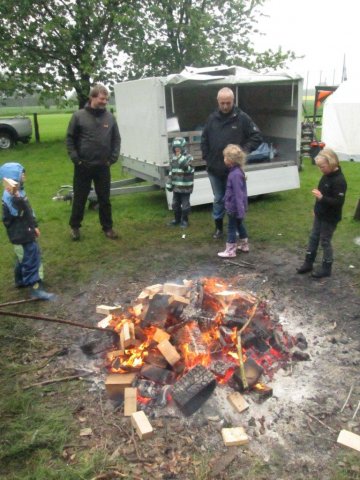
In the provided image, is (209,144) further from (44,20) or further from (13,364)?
(44,20)

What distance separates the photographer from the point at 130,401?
134 inches

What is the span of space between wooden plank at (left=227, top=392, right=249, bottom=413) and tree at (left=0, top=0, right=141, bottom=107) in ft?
49.2

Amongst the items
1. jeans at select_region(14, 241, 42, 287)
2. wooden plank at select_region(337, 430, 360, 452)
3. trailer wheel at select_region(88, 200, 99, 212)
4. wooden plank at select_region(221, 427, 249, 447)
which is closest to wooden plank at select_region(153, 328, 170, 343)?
wooden plank at select_region(221, 427, 249, 447)

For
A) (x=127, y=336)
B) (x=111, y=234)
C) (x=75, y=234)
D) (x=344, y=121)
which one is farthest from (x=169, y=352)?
(x=344, y=121)

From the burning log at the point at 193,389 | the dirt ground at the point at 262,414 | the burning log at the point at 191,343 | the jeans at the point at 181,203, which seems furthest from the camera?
the jeans at the point at 181,203

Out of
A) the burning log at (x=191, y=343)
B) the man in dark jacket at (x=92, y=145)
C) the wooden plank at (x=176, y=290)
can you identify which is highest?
the man in dark jacket at (x=92, y=145)

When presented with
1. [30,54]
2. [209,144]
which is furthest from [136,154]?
[30,54]

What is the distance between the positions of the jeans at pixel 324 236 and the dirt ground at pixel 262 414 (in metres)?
0.62

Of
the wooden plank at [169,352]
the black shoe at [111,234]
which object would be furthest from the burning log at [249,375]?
the black shoe at [111,234]

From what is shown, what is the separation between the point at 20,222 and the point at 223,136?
3396mm

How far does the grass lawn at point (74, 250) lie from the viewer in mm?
3006

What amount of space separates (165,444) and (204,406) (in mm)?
474

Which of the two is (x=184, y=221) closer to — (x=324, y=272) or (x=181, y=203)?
(x=181, y=203)

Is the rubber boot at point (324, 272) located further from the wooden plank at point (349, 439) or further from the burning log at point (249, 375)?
the wooden plank at point (349, 439)
